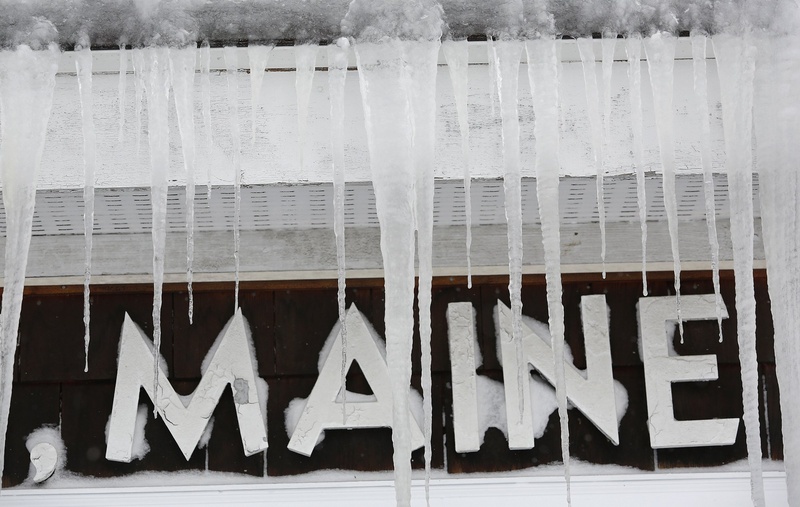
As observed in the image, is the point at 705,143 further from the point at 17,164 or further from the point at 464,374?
the point at 17,164


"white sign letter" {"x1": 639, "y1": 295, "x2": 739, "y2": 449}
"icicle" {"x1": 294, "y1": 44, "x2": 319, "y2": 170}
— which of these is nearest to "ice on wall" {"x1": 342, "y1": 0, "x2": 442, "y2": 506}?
"icicle" {"x1": 294, "y1": 44, "x2": 319, "y2": 170}

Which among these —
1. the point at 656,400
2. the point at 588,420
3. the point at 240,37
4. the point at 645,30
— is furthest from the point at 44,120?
the point at 656,400

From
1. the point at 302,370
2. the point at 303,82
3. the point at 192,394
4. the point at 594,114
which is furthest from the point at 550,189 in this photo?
the point at 192,394

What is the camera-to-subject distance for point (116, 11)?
7.10ft

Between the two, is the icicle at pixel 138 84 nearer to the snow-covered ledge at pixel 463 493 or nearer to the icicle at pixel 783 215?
the icicle at pixel 783 215

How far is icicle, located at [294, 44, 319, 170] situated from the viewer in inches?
90.5

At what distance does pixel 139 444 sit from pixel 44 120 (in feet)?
7.06

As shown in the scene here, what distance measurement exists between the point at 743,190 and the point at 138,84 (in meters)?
2.01

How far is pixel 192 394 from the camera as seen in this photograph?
3.94 meters

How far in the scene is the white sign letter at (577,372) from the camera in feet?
12.8

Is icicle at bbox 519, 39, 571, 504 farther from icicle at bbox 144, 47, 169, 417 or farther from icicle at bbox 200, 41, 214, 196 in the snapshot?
icicle at bbox 144, 47, 169, 417

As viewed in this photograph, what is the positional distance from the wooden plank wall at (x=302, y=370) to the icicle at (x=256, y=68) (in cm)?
174

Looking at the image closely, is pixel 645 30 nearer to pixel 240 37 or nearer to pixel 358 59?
pixel 358 59

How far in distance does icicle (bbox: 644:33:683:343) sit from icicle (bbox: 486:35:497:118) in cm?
48
